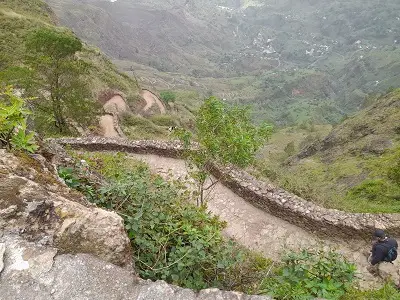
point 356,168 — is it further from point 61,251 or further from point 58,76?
point 61,251

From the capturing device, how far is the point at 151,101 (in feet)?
162

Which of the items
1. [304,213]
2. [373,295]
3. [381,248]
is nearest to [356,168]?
[304,213]

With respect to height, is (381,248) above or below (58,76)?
above

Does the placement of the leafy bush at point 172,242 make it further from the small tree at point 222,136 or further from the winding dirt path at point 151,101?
the winding dirt path at point 151,101

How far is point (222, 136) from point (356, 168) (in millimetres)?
27950

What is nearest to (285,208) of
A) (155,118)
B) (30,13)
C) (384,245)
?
(384,245)

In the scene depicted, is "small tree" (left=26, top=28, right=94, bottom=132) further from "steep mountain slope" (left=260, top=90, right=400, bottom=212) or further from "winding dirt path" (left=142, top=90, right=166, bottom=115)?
"winding dirt path" (left=142, top=90, right=166, bottom=115)

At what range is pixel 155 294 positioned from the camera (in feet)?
11.5

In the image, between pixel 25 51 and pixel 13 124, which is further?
pixel 25 51

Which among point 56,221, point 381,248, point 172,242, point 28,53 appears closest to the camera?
point 56,221

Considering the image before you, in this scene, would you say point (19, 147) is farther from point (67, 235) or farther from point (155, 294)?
point (155, 294)

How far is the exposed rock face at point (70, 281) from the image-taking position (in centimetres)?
330

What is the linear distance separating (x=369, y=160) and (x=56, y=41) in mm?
31267

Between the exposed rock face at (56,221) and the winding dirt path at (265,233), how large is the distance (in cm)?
721
